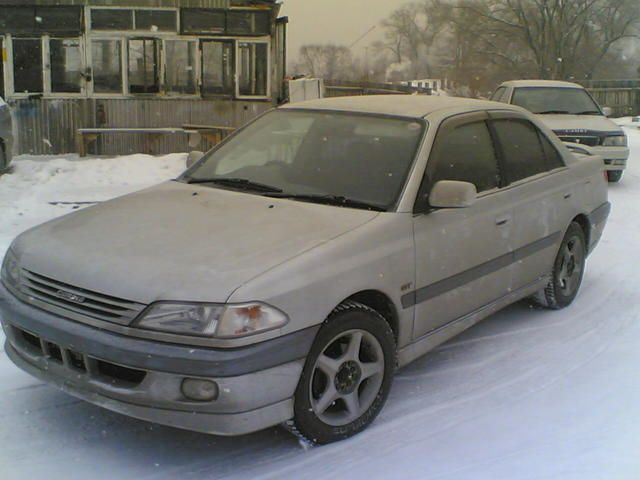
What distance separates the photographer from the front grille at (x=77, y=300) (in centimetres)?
324

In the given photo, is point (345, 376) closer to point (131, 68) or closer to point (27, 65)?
point (131, 68)

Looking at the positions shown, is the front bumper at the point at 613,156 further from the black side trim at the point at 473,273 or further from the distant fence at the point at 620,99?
the distant fence at the point at 620,99

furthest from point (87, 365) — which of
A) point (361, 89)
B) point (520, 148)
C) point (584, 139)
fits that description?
point (361, 89)

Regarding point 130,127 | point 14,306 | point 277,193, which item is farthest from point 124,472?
point 130,127

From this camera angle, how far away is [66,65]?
55.7 feet

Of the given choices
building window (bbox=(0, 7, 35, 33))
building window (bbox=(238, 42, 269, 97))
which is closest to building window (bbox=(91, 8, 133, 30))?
building window (bbox=(0, 7, 35, 33))

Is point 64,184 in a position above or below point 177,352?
below

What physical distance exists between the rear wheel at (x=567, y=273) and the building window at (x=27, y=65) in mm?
14140

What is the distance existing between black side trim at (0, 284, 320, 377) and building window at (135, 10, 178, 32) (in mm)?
14573

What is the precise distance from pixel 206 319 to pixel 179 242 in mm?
599

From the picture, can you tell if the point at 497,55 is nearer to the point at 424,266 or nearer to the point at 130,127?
the point at 130,127

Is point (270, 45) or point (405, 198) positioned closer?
point (405, 198)

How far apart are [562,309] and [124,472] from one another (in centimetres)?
378

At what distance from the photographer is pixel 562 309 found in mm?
5902
